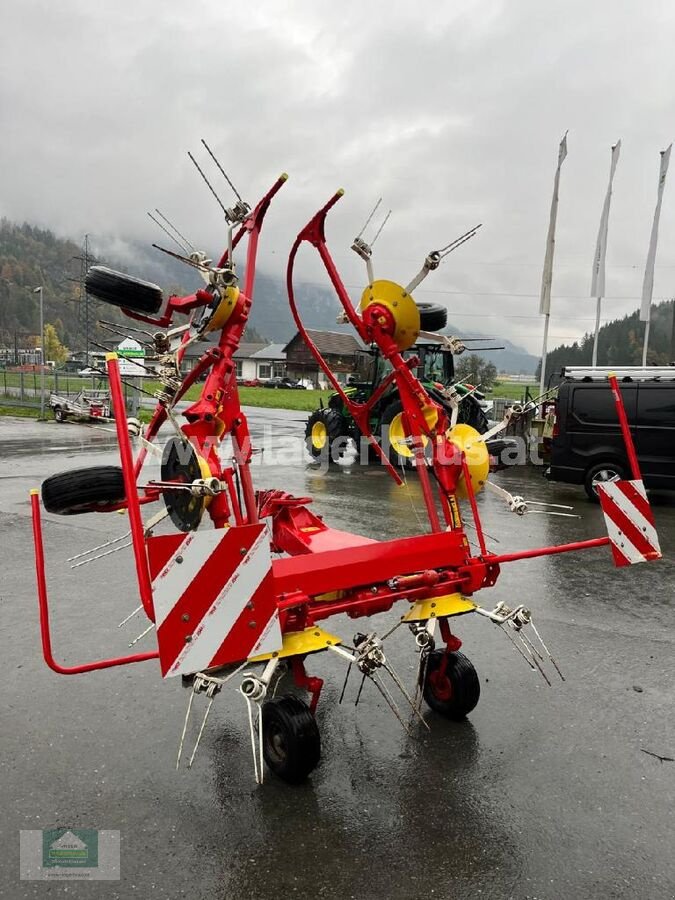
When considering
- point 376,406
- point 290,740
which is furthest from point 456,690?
point 376,406

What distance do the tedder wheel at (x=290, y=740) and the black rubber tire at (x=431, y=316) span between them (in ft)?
8.02

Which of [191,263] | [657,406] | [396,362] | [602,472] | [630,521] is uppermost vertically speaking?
[191,263]

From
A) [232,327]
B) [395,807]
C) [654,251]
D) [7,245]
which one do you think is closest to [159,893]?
[395,807]

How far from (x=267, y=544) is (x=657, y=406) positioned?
348 inches

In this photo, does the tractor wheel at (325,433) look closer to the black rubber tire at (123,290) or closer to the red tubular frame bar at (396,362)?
the red tubular frame bar at (396,362)

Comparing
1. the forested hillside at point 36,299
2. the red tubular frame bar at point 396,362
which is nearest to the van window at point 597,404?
the red tubular frame bar at point 396,362

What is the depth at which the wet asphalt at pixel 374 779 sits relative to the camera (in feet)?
8.14

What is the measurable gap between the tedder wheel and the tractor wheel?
1143cm

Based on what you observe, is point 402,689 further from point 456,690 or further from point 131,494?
point 131,494

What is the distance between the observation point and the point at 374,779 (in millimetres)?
3074

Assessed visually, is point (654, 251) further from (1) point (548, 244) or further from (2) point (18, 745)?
(2) point (18, 745)

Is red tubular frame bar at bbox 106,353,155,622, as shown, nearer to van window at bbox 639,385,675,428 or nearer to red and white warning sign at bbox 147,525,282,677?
red and white warning sign at bbox 147,525,282,677

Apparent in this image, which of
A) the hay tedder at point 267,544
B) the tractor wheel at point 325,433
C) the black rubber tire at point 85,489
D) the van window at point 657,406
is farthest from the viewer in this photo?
the tractor wheel at point 325,433

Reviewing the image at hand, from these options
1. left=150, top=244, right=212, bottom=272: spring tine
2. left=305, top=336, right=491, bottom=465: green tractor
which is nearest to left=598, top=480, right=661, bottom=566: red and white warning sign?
left=150, top=244, right=212, bottom=272: spring tine
